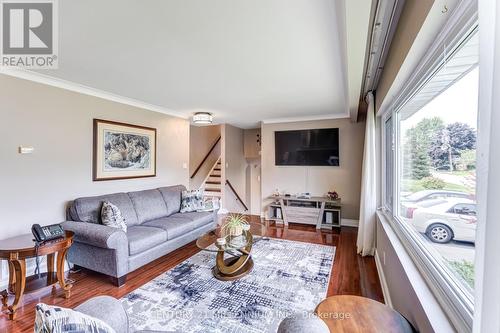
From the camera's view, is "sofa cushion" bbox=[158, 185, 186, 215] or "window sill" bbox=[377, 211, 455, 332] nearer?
"window sill" bbox=[377, 211, 455, 332]

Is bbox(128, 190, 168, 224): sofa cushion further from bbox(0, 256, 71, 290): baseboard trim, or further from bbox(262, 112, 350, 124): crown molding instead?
bbox(262, 112, 350, 124): crown molding

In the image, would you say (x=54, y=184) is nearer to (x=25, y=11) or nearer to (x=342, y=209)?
(x=25, y=11)

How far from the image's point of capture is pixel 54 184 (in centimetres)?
293

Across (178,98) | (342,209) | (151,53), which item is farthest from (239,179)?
(151,53)

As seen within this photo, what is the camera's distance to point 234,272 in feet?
9.09

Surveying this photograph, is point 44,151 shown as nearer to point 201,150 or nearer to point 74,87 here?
point 74,87

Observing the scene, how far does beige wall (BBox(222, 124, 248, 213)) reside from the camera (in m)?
6.13

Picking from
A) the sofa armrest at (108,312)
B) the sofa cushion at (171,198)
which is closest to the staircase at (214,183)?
the sofa cushion at (171,198)

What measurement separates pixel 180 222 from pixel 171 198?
762mm

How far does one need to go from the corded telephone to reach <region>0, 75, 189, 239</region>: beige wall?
0.59m

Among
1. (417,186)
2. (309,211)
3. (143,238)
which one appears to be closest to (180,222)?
(143,238)

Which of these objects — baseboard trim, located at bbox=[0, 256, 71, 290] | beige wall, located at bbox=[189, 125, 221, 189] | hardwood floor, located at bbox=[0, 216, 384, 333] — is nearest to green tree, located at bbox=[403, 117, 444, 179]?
hardwood floor, located at bbox=[0, 216, 384, 333]

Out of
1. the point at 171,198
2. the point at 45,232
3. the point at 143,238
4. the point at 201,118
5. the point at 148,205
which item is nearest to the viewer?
the point at 45,232

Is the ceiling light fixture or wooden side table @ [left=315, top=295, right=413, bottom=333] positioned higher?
the ceiling light fixture
